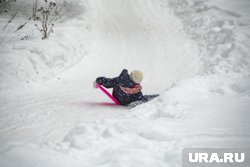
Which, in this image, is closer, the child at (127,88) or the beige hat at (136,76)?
the beige hat at (136,76)

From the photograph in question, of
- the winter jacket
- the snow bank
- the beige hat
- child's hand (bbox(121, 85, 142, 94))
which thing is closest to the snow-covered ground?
the snow bank

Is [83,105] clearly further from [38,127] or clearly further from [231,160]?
[231,160]

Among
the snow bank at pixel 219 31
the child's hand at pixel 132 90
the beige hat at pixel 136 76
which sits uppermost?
the snow bank at pixel 219 31

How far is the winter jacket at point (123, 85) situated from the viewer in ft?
18.8

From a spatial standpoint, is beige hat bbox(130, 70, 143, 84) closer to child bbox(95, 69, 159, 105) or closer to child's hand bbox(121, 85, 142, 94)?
child bbox(95, 69, 159, 105)

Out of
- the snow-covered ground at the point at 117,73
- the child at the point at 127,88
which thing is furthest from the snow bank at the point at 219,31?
the child at the point at 127,88

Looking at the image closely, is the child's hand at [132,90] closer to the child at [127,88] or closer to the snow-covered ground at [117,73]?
the child at [127,88]

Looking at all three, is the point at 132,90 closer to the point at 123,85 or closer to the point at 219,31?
the point at 123,85

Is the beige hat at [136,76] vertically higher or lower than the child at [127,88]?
higher

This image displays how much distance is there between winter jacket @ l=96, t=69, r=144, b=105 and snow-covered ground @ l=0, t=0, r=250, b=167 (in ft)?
0.64

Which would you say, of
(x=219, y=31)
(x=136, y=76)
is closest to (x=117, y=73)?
(x=136, y=76)

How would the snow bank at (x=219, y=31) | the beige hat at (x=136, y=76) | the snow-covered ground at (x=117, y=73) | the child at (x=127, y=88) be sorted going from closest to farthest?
the snow-covered ground at (x=117, y=73) < the beige hat at (x=136, y=76) < the child at (x=127, y=88) < the snow bank at (x=219, y=31)

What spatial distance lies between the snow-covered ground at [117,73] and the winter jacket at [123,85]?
0.19m

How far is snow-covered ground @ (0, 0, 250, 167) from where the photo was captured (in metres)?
3.18
